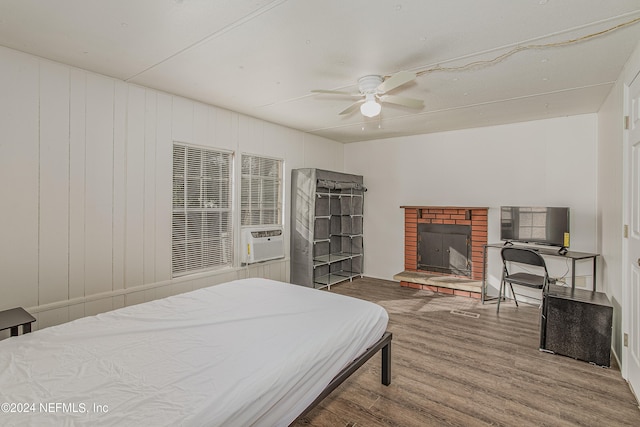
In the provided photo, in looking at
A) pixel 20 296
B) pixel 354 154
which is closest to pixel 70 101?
pixel 20 296

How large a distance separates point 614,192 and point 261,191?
13.1 ft

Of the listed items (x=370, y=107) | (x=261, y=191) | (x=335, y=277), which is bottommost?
(x=335, y=277)

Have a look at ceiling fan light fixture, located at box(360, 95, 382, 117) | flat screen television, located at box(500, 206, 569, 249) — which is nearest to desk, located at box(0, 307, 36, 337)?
ceiling fan light fixture, located at box(360, 95, 382, 117)

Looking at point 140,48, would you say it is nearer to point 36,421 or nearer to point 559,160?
point 36,421

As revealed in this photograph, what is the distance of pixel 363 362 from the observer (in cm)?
212

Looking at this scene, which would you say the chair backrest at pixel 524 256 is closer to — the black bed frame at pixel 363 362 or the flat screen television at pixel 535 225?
the flat screen television at pixel 535 225

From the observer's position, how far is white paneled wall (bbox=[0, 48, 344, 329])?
8.16ft

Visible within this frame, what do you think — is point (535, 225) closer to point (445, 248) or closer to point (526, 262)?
point (526, 262)

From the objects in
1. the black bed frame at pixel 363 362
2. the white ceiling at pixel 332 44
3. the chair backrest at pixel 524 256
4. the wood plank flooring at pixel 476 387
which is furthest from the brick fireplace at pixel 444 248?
the black bed frame at pixel 363 362

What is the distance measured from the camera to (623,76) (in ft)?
8.77

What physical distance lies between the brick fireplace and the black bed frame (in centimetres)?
270

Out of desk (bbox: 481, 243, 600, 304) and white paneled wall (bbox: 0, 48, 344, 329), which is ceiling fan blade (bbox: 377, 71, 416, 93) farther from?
desk (bbox: 481, 243, 600, 304)

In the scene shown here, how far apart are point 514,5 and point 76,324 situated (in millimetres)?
3279

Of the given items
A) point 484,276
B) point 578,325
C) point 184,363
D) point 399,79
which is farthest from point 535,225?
point 184,363
